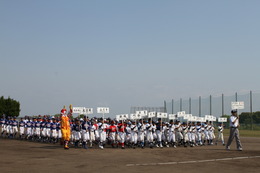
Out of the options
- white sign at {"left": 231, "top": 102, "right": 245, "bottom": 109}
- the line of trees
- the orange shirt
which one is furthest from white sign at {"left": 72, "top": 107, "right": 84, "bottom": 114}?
the line of trees

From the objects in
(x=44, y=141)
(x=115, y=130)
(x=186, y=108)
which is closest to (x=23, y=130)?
(x=44, y=141)

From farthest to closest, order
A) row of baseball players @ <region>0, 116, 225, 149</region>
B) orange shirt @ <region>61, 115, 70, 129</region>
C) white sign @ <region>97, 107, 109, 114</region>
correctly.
A: 1. white sign @ <region>97, 107, 109, 114</region>
2. row of baseball players @ <region>0, 116, 225, 149</region>
3. orange shirt @ <region>61, 115, 70, 129</region>

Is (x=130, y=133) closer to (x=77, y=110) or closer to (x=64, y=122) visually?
(x=64, y=122)

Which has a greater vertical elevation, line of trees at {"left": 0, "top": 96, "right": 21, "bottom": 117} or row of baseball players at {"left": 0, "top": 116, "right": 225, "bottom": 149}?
line of trees at {"left": 0, "top": 96, "right": 21, "bottom": 117}

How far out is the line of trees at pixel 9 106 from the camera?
7403 cm

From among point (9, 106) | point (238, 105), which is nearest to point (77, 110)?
point (238, 105)

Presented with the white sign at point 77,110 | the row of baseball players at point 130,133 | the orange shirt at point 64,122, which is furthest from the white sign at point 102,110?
the orange shirt at point 64,122

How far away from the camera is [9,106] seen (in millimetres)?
75188

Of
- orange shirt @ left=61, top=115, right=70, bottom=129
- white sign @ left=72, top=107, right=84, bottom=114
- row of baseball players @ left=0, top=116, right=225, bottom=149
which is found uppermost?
→ white sign @ left=72, top=107, right=84, bottom=114

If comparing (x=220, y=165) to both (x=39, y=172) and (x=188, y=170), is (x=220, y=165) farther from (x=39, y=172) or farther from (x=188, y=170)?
(x=39, y=172)

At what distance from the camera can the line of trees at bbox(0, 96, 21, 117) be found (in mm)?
74031

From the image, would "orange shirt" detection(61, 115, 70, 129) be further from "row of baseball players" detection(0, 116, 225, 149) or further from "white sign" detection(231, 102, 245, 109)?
"white sign" detection(231, 102, 245, 109)

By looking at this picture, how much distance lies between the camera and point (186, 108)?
209 ft

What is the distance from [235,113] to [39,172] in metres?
13.7
